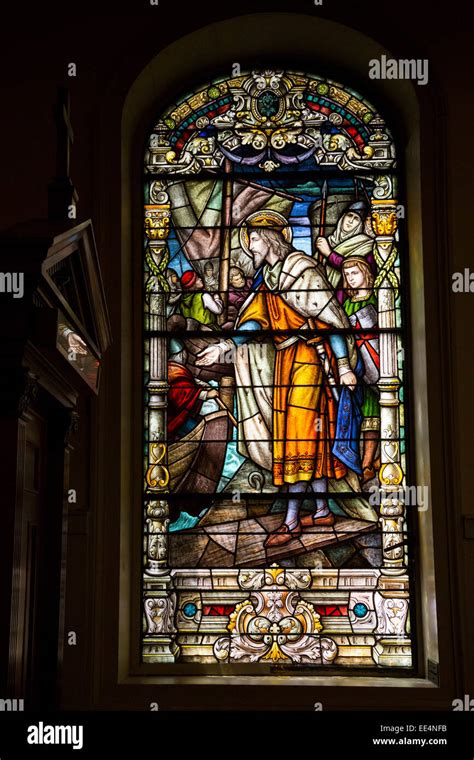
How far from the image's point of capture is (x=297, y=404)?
6.08 m

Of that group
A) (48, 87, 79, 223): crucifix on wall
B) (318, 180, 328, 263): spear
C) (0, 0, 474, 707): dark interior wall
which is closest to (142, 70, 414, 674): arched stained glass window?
(318, 180, 328, 263): spear

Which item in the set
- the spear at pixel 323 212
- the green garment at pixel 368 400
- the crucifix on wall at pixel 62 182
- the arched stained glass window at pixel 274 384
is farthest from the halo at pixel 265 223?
the crucifix on wall at pixel 62 182

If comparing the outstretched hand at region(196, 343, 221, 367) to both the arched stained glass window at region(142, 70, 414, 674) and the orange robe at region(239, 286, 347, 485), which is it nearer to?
the arched stained glass window at region(142, 70, 414, 674)

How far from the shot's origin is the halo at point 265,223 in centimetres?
636

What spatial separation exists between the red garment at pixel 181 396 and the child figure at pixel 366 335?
1108mm

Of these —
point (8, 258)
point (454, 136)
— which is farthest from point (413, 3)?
point (8, 258)

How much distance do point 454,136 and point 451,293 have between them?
104cm

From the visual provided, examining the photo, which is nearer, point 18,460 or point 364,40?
point 18,460

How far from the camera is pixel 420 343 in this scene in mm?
5848

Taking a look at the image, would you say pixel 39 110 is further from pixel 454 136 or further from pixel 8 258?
pixel 8 258

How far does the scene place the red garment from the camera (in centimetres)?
611

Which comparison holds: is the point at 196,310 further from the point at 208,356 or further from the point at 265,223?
the point at 265,223

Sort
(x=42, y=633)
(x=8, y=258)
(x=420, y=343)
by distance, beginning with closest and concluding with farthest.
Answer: (x=8, y=258) → (x=42, y=633) → (x=420, y=343)

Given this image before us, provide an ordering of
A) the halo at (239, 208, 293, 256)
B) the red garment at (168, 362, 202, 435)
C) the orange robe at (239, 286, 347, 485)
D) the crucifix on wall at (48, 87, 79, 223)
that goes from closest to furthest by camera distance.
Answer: the crucifix on wall at (48, 87, 79, 223) < the orange robe at (239, 286, 347, 485) < the red garment at (168, 362, 202, 435) < the halo at (239, 208, 293, 256)
